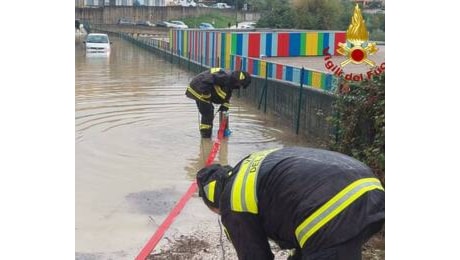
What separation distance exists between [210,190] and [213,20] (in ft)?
197

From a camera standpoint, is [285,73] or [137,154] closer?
[137,154]

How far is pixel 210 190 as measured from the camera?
3160 mm

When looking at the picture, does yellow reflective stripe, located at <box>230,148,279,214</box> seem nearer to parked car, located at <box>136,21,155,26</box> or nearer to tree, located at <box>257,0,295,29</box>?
tree, located at <box>257,0,295,29</box>

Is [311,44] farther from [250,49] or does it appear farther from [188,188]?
[188,188]

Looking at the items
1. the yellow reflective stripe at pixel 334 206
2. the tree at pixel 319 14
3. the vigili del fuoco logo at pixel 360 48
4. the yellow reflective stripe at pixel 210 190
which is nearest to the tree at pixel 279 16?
the tree at pixel 319 14

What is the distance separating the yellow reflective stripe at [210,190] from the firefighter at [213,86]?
591 centimetres

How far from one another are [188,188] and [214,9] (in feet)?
195

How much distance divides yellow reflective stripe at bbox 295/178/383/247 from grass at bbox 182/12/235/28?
58.6 metres

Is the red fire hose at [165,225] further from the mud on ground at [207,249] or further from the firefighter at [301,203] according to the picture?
the firefighter at [301,203]

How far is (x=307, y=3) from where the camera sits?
30531mm

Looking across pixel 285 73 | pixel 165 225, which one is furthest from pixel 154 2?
pixel 165 225

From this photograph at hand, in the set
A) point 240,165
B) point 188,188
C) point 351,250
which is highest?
point 240,165

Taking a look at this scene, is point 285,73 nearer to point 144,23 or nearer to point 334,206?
point 334,206

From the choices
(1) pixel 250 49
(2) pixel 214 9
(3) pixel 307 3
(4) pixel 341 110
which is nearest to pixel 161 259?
(4) pixel 341 110
